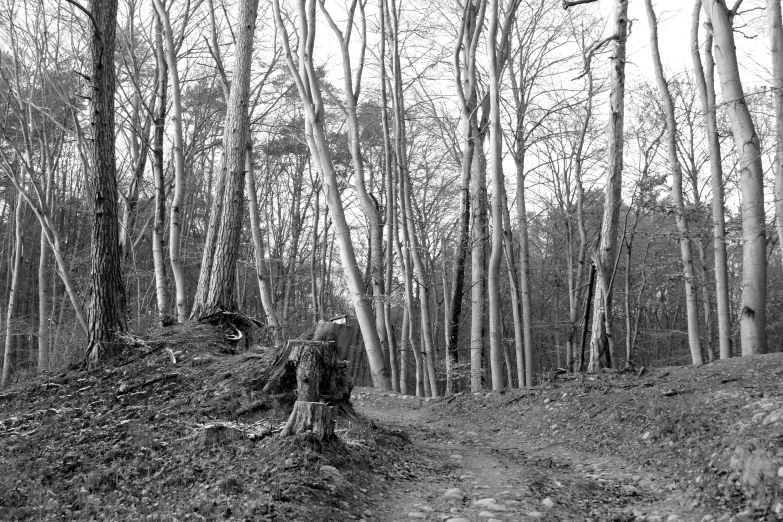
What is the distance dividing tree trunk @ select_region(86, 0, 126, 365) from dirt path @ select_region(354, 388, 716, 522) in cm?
383

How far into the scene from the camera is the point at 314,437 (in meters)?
4.29

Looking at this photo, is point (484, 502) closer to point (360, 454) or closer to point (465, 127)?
point (360, 454)

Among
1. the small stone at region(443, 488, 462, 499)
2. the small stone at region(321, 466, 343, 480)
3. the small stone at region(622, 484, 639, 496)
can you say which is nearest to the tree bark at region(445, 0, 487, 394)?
the small stone at region(622, 484, 639, 496)

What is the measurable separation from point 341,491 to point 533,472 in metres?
1.92

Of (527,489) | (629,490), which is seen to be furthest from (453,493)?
(629,490)

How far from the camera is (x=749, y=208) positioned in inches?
300

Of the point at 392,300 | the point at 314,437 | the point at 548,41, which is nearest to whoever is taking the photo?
the point at 314,437

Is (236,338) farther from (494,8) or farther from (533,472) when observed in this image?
(494,8)

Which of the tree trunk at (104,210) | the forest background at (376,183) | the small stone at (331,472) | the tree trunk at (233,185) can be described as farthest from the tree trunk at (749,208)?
the tree trunk at (104,210)

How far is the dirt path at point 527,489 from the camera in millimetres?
3766

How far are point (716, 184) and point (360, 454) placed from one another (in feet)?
31.0

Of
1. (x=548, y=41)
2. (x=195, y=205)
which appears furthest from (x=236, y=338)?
(x=195, y=205)

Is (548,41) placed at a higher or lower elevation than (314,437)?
higher

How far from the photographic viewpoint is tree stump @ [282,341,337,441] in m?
4.39
